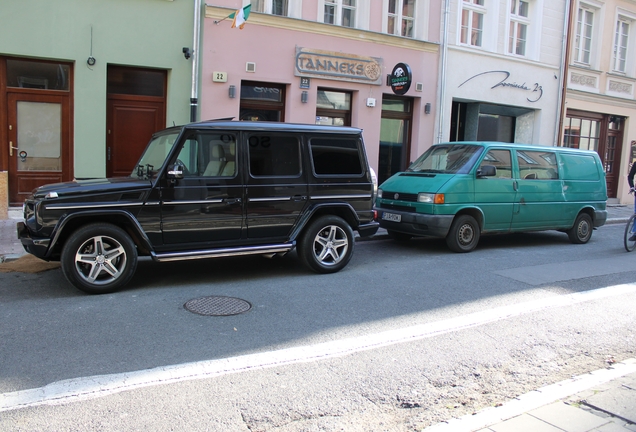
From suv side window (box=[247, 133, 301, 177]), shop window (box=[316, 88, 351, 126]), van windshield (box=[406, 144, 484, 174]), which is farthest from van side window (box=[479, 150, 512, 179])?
shop window (box=[316, 88, 351, 126])

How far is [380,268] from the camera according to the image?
8.24 meters

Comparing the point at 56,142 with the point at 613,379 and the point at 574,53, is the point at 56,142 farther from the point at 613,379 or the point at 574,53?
the point at 574,53

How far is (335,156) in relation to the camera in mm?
7773

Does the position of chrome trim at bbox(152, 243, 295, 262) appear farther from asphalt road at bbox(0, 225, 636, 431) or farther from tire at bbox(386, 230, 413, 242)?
tire at bbox(386, 230, 413, 242)

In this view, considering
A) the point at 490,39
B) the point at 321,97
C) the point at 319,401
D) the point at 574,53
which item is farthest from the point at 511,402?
the point at 574,53

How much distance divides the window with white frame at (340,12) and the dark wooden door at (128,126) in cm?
501

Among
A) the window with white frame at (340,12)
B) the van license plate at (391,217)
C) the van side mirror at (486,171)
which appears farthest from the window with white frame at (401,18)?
the van license plate at (391,217)

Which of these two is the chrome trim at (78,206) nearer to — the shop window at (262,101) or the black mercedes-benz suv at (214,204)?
the black mercedes-benz suv at (214,204)

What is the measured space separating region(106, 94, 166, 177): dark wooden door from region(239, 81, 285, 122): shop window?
2.02m

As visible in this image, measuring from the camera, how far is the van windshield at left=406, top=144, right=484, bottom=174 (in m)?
9.86

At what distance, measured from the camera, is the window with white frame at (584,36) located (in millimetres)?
20016

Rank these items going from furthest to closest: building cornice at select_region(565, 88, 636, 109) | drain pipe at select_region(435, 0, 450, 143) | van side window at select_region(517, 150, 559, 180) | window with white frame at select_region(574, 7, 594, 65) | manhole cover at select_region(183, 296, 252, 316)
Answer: window with white frame at select_region(574, 7, 594, 65), building cornice at select_region(565, 88, 636, 109), drain pipe at select_region(435, 0, 450, 143), van side window at select_region(517, 150, 559, 180), manhole cover at select_region(183, 296, 252, 316)

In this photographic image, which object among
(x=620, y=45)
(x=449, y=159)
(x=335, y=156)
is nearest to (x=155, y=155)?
(x=335, y=156)

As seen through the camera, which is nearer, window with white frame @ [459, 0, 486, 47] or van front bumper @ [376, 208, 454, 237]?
van front bumper @ [376, 208, 454, 237]
